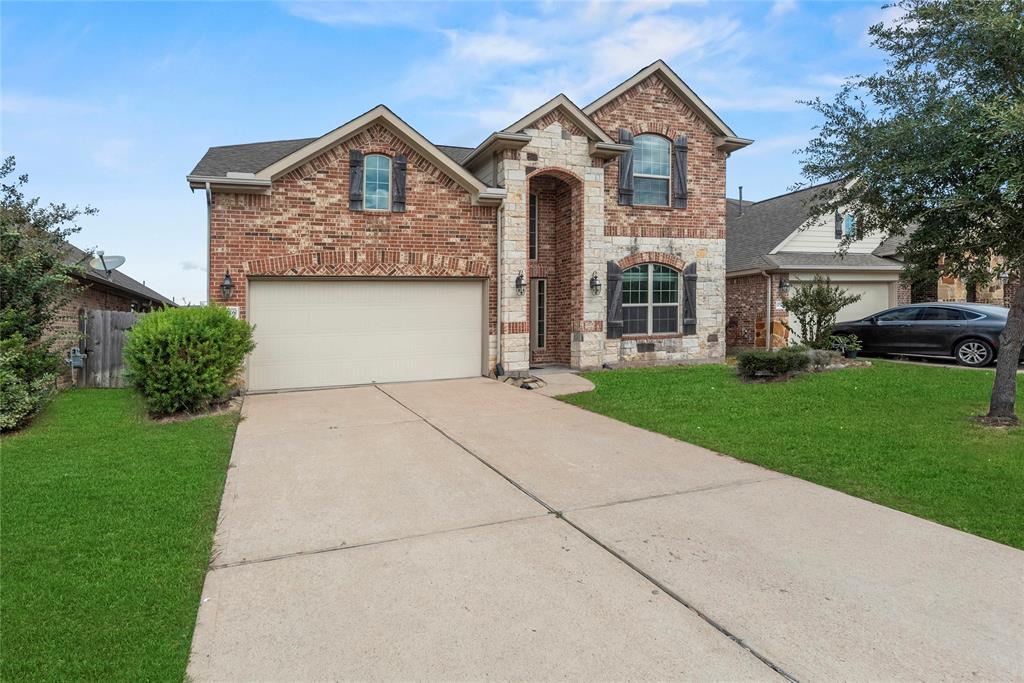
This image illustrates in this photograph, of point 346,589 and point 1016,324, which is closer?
point 346,589

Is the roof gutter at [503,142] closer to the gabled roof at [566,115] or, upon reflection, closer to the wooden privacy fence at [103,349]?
the gabled roof at [566,115]

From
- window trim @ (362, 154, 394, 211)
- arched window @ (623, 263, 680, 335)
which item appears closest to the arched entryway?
arched window @ (623, 263, 680, 335)

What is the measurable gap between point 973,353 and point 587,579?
46.5 ft

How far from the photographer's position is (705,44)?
10172 mm

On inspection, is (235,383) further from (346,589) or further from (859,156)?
(859,156)

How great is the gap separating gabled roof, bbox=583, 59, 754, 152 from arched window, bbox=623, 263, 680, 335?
3.72 meters

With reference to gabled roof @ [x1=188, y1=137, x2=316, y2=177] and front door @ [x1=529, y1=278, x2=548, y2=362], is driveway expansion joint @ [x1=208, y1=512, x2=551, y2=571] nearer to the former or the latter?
gabled roof @ [x1=188, y1=137, x2=316, y2=177]

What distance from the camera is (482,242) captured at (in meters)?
13.0

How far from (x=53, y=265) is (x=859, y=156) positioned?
482 inches

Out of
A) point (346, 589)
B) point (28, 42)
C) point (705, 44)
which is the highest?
point (705, 44)

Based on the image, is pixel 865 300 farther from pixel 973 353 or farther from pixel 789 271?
pixel 973 353

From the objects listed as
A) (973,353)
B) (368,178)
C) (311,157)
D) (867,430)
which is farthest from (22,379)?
(973,353)

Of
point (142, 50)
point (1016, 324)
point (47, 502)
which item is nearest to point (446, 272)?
point (142, 50)

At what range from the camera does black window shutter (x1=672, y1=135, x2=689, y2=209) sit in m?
14.7
